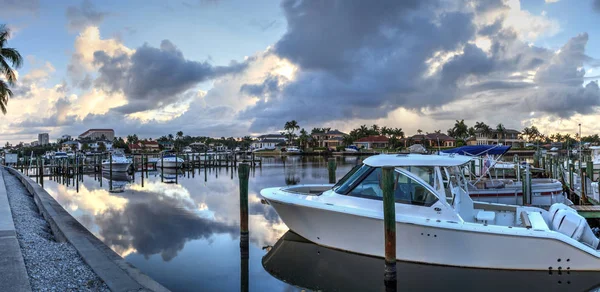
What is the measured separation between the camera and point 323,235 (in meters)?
10.2

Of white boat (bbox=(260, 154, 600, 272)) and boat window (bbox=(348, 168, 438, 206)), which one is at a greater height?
boat window (bbox=(348, 168, 438, 206))

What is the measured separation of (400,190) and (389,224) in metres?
1.47

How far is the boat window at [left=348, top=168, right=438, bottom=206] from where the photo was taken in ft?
29.6

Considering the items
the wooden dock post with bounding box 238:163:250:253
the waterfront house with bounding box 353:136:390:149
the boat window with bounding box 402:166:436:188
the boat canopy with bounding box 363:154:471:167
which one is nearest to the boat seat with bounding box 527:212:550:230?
the boat canopy with bounding box 363:154:471:167

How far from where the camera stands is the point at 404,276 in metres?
8.77

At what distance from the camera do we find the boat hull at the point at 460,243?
26.4ft

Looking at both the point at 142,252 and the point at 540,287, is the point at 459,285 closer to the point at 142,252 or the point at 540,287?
the point at 540,287

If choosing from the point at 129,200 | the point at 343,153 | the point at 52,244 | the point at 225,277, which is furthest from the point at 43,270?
the point at 343,153

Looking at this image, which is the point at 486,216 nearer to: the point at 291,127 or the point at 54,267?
the point at 54,267

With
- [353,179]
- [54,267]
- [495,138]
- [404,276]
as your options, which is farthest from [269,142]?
[54,267]

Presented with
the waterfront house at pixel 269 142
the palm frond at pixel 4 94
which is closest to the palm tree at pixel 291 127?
the waterfront house at pixel 269 142

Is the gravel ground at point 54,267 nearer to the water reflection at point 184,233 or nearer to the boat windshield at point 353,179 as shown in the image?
the water reflection at point 184,233

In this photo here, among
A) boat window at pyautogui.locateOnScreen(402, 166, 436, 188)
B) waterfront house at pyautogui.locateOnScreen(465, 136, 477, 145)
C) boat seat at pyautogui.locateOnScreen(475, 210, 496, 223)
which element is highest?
waterfront house at pyautogui.locateOnScreen(465, 136, 477, 145)

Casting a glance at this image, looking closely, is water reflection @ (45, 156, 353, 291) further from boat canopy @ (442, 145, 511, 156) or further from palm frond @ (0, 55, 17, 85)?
palm frond @ (0, 55, 17, 85)
